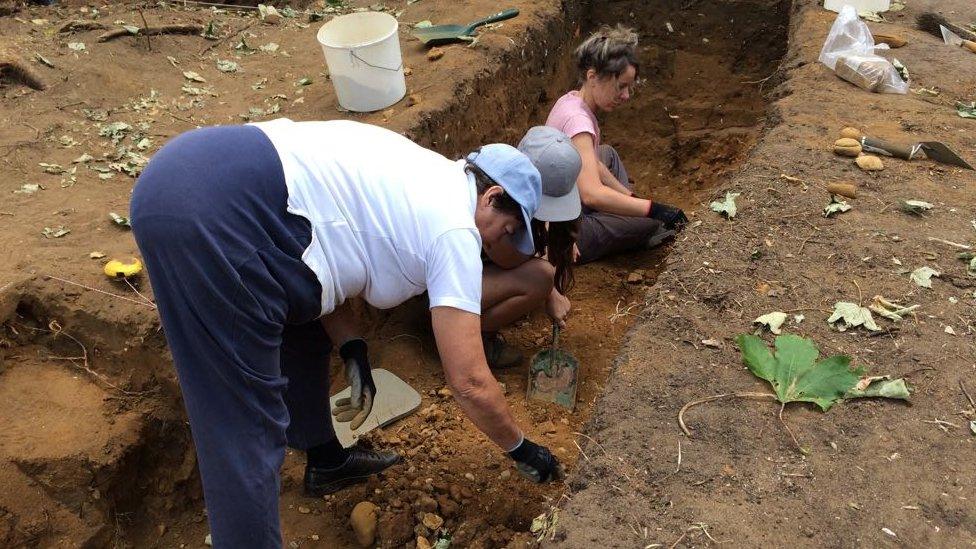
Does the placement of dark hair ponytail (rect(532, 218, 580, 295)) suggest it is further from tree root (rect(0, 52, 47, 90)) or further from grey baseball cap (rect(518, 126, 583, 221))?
tree root (rect(0, 52, 47, 90))

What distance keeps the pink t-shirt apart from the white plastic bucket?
112 cm

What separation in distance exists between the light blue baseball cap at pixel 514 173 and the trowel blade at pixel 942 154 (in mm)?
2581

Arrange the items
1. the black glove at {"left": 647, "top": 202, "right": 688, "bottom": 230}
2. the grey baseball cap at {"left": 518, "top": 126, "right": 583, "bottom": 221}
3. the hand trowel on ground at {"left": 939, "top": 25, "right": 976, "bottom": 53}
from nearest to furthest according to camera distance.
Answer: the grey baseball cap at {"left": 518, "top": 126, "right": 583, "bottom": 221}
the black glove at {"left": 647, "top": 202, "right": 688, "bottom": 230}
the hand trowel on ground at {"left": 939, "top": 25, "right": 976, "bottom": 53}

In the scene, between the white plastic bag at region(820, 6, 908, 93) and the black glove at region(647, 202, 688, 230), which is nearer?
the black glove at region(647, 202, 688, 230)

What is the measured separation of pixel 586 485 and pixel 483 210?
0.90 meters

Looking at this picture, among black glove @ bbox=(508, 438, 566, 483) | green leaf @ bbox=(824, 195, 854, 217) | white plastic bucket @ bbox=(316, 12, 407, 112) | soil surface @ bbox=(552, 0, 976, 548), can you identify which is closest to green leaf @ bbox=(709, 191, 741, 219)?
soil surface @ bbox=(552, 0, 976, 548)

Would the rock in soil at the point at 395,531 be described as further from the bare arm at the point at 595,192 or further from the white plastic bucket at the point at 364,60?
the white plastic bucket at the point at 364,60

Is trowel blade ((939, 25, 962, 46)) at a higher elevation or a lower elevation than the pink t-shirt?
lower

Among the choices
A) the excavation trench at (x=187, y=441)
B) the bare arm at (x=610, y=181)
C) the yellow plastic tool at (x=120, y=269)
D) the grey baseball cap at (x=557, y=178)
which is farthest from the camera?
the bare arm at (x=610, y=181)

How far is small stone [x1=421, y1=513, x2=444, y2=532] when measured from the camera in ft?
9.12

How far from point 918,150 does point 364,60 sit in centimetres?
305

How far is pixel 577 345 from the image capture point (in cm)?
381

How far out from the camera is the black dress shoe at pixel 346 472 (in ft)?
9.59

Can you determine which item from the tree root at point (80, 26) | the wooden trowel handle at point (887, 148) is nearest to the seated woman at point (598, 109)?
the wooden trowel handle at point (887, 148)
